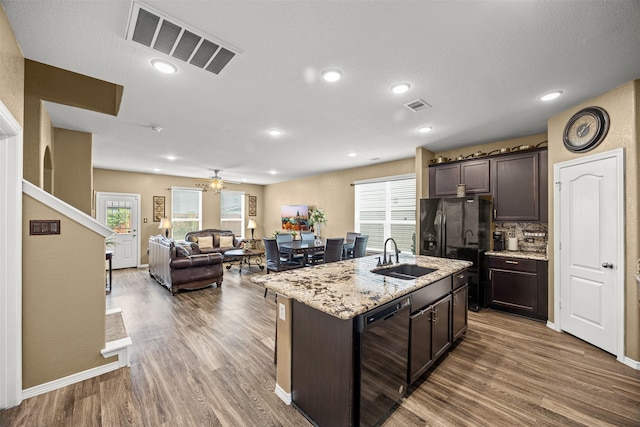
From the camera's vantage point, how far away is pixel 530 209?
3682 mm

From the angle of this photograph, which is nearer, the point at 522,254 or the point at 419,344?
the point at 419,344

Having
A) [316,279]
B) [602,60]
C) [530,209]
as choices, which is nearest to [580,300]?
[530,209]

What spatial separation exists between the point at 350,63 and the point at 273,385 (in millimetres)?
2710

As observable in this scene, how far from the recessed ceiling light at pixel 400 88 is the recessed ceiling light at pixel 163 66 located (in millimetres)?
1936

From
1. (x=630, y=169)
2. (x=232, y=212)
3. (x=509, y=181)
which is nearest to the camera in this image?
(x=630, y=169)

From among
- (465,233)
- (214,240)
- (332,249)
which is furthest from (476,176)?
(214,240)

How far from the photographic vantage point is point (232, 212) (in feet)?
30.1

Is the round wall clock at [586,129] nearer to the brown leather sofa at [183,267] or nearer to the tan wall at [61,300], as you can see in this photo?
the tan wall at [61,300]

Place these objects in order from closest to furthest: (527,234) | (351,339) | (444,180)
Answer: (351,339) → (527,234) → (444,180)

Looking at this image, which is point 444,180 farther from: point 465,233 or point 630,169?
point 630,169

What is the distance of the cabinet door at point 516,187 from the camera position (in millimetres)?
3644

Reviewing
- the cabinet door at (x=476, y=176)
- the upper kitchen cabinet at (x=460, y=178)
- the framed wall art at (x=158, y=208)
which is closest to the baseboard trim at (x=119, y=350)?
the upper kitchen cabinet at (x=460, y=178)

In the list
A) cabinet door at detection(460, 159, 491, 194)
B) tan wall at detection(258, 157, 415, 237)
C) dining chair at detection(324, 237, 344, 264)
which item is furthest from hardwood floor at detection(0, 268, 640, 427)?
tan wall at detection(258, 157, 415, 237)

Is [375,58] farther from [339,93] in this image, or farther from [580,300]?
[580,300]
